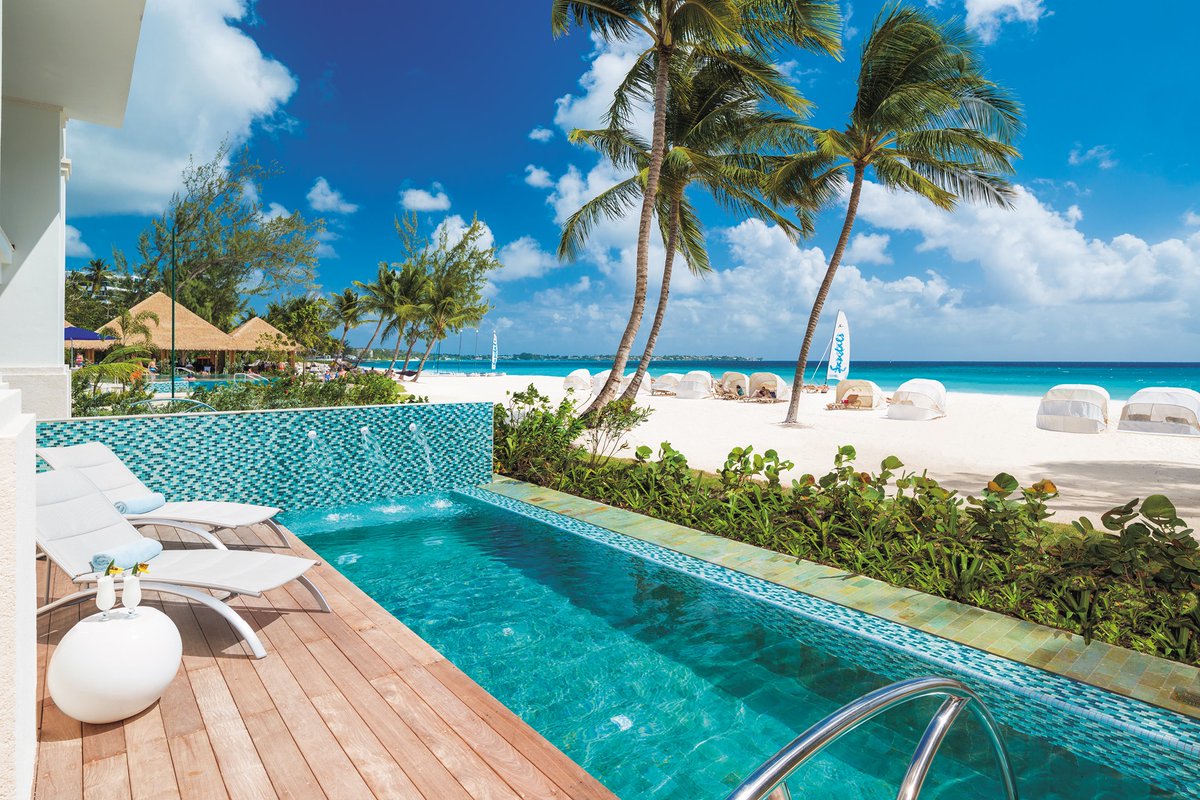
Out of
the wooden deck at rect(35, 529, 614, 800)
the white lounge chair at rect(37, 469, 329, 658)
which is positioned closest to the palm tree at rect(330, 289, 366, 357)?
the white lounge chair at rect(37, 469, 329, 658)

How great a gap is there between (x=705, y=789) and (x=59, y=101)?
7.56 m

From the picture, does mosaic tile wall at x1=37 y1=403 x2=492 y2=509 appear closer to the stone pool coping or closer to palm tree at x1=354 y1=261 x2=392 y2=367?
the stone pool coping

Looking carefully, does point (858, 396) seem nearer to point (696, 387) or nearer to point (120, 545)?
point (696, 387)

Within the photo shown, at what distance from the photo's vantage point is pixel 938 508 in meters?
4.84

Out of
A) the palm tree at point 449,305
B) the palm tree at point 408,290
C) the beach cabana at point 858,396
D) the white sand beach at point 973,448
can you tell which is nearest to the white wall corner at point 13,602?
the white sand beach at point 973,448

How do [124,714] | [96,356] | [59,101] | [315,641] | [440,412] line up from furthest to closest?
1. [96,356]
2. [440,412]
3. [59,101]
4. [315,641]
5. [124,714]

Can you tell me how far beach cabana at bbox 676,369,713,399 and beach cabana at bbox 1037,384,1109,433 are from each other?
10.9 meters

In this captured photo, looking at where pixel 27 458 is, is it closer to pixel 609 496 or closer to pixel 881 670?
pixel 881 670

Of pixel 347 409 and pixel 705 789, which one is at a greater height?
pixel 347 409

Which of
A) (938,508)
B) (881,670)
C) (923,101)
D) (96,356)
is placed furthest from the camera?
(96,356)

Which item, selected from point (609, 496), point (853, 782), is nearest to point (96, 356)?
point (609, 496)

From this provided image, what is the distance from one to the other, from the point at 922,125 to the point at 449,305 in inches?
811

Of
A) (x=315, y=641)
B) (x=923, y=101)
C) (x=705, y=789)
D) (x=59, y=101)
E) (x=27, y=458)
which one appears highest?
(x=923, y=101)

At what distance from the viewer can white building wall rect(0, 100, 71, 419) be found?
5688 millimetres
